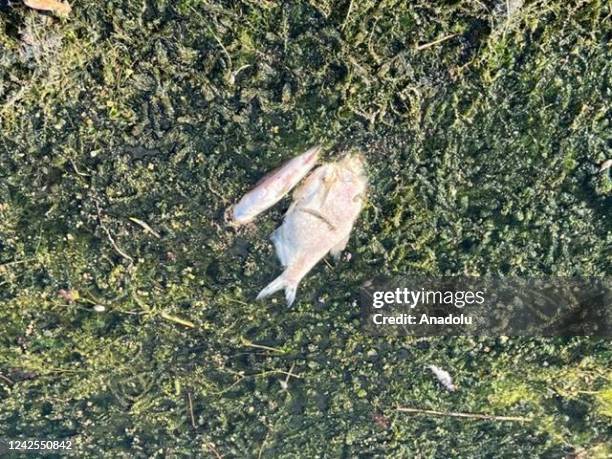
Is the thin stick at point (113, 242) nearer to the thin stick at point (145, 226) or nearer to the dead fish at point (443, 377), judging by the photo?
the thin stick at point (145, 226)

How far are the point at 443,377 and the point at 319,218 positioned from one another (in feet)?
2.58

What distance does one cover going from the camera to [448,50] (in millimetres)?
1807

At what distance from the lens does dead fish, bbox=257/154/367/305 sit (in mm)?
1914

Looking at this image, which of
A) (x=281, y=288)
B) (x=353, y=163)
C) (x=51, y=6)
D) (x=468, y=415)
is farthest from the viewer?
(x=468, y=415)

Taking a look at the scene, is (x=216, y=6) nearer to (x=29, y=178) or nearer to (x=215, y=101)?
(x=215, y=101)

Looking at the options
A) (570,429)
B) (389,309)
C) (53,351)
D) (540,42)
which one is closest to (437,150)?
(540,42)

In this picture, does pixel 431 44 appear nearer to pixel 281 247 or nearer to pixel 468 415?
pixel 281 247

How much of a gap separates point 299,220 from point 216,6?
0.76 metres

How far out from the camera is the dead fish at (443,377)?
210 centimetres

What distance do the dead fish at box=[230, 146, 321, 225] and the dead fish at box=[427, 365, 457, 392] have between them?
0.88m

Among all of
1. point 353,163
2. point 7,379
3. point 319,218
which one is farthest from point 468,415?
point 7,379

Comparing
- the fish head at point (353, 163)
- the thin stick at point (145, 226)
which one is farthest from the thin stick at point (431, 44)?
the thin stick at point (145, 226)

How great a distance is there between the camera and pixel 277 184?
1.92m

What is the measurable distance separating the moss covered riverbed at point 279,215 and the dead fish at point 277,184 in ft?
0.14
